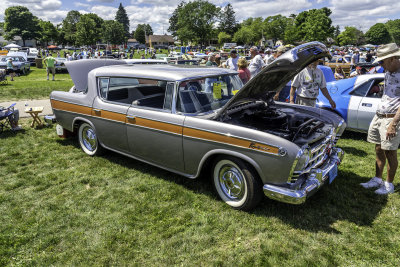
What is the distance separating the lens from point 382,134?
Answer: 12.2 ft

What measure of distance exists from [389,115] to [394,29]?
151994 millimetres

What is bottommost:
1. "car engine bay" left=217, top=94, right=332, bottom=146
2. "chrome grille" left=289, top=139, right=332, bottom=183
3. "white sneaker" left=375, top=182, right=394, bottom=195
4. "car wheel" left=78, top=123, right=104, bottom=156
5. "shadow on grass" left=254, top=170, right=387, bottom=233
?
"shadow on grass" left=254, top=170, right=387, bottom=233

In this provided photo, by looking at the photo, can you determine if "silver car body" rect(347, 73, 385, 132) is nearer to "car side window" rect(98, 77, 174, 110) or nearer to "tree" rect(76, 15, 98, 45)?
"car side window" rect(98, 77, 174, 110)

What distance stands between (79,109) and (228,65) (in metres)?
5.27

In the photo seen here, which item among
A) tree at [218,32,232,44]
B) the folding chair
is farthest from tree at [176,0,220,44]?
the folding chair

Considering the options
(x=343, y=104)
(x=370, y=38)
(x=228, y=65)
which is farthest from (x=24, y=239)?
(x=370, y=38)

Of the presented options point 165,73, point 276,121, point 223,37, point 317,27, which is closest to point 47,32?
point 223,37

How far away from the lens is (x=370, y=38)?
377 ft

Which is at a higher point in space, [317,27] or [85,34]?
[317,27]

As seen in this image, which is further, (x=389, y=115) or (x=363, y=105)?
(x=363, y=105)

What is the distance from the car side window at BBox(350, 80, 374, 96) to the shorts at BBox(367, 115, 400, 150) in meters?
2.46

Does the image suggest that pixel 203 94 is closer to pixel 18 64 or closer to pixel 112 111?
pixel 112 111

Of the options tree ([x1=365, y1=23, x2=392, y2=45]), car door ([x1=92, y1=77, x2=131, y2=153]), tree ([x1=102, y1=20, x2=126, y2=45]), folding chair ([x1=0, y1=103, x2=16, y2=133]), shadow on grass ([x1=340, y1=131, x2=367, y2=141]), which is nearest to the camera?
car door ([x1=92, y1=77, x2=131, y2=153])

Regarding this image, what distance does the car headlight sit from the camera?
116 inches
